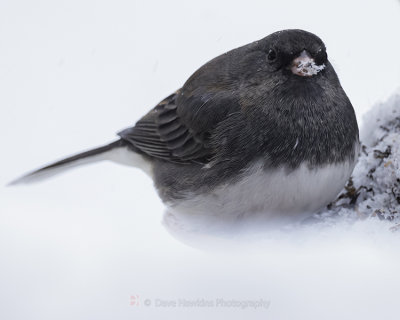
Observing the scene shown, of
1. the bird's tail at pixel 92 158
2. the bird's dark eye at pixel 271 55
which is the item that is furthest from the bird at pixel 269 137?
the bird's tail at pixel 92 158

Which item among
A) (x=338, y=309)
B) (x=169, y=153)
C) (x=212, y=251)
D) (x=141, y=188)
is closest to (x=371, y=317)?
(x=338, y=309)

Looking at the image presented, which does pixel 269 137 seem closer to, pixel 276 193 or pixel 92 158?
pixel 276 193

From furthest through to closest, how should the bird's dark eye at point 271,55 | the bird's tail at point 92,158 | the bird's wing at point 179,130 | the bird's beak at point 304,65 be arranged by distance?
the bird's tail at point 92,158
the bird's wing at point 179,130
the bird's dark eye at point 271,55
the bird's beak at point 304,65

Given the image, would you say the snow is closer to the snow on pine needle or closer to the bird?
the snow on pine needle

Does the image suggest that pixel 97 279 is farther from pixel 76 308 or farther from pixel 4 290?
pixel 4 290

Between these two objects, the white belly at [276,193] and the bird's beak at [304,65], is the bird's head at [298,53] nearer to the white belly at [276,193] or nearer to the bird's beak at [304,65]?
the bird's beak at [304,65]
